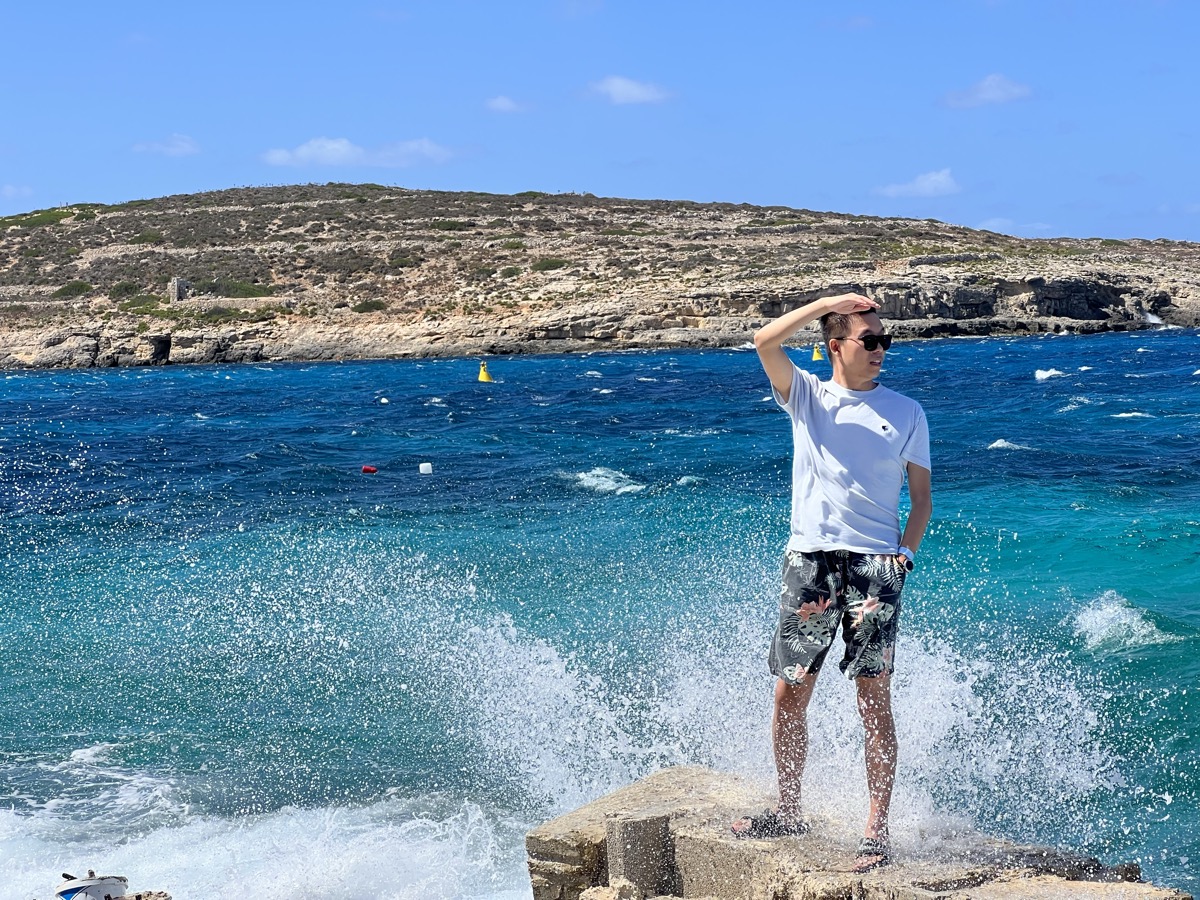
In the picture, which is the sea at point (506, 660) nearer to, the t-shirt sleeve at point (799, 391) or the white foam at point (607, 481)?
the white foam at point (607, 481)

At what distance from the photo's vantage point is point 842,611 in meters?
5.04

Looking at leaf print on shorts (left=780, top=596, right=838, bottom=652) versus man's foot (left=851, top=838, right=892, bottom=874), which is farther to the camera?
leaf print on shorts (left=780, top=596, right=838, bottom=652)

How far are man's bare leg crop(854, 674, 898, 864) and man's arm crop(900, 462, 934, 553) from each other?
595 mm

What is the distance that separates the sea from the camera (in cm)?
698

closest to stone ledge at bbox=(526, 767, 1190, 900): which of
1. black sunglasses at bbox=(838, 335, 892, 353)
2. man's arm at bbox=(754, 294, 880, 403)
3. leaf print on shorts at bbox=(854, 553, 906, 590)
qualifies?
leaf print on shorts at bbox=(854, 553, 906, 590)

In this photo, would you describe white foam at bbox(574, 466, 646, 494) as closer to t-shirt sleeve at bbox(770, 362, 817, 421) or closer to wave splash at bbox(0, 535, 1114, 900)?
wave splash at bbox(0, 535, 1114, 900)

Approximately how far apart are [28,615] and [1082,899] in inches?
427

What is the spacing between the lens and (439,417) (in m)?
33.4

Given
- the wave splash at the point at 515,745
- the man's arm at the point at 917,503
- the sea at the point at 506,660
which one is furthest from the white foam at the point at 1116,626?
the man's arm at the point at 917,503

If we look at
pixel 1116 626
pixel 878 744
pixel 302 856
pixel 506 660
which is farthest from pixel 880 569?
pixel 1116 626

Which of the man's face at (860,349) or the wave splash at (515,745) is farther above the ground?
the man's face at (860,349)

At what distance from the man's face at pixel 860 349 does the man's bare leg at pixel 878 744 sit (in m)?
1.29

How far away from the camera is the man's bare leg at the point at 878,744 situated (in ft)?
16.2

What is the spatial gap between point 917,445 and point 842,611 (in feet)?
2.54
